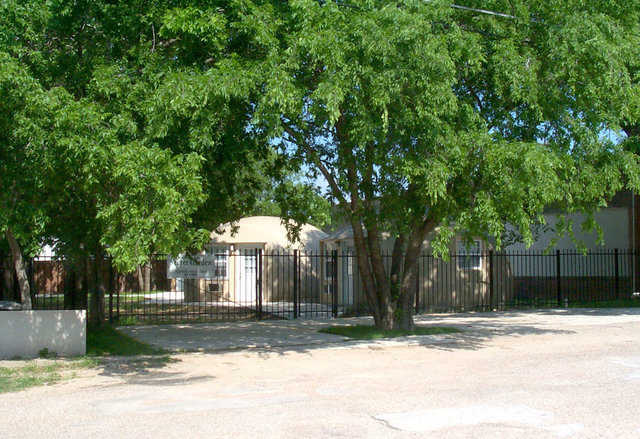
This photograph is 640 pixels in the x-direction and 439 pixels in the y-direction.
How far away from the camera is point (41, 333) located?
13164 millimetres

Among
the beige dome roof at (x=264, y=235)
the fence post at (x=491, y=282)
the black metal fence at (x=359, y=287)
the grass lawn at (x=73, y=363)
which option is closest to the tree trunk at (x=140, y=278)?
the beige dome roof at (x=264, y=235)

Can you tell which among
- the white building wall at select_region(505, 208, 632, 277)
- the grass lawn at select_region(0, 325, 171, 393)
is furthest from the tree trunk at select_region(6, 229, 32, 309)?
the white building wall at select_region(505, 208, 632, 277)

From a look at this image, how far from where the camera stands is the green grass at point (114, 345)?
13.8 meters

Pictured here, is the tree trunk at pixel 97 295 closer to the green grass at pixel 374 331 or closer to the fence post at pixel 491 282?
the green grass at pixel 374 331

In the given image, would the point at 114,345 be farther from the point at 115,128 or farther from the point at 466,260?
the point at 466,260

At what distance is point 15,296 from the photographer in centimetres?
2478

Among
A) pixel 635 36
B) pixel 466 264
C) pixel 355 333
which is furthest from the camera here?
pixel 466 264

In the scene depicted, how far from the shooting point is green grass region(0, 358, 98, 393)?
10.5 meters

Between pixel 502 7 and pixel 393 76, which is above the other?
pixel 502 7

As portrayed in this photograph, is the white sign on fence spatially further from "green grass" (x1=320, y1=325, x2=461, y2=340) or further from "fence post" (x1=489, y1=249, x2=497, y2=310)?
"fence post" (x1=489, y1=249, x2=497, y2=310)

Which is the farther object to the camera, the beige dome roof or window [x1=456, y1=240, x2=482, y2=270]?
the beige dome roof

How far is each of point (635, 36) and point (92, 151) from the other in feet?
35.0

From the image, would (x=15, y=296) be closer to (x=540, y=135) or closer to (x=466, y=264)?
(x=466, y=264)

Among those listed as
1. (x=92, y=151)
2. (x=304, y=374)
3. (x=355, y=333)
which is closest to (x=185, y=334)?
(x=355, y=333)
